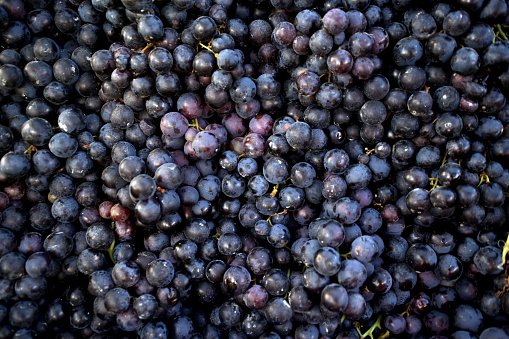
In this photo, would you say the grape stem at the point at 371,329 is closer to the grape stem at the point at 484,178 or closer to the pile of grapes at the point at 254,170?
the pile of grapes at the point at 254,170

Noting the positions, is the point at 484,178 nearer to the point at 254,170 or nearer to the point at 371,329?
the point at 371,329

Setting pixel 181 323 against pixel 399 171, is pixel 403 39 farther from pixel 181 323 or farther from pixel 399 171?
pixel 181 323

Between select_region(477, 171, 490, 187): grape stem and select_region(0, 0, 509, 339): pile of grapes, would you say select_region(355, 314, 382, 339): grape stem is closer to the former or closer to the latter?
select_region(0, 0, 509, 339): pile of grapes

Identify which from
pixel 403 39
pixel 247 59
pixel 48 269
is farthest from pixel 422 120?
pixel 48 269

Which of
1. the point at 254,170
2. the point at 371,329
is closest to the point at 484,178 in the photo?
the point at 371,329

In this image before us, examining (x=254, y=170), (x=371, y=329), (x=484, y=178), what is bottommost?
(x=371, y=329)

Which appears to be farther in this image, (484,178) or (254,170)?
(254,170)

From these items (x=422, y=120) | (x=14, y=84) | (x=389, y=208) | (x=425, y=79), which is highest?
(x=425, y=79)

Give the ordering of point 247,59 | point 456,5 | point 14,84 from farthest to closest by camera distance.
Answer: point 247,59 < point 14,84 < point 456,5

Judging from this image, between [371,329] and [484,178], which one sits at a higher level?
[484,178]
